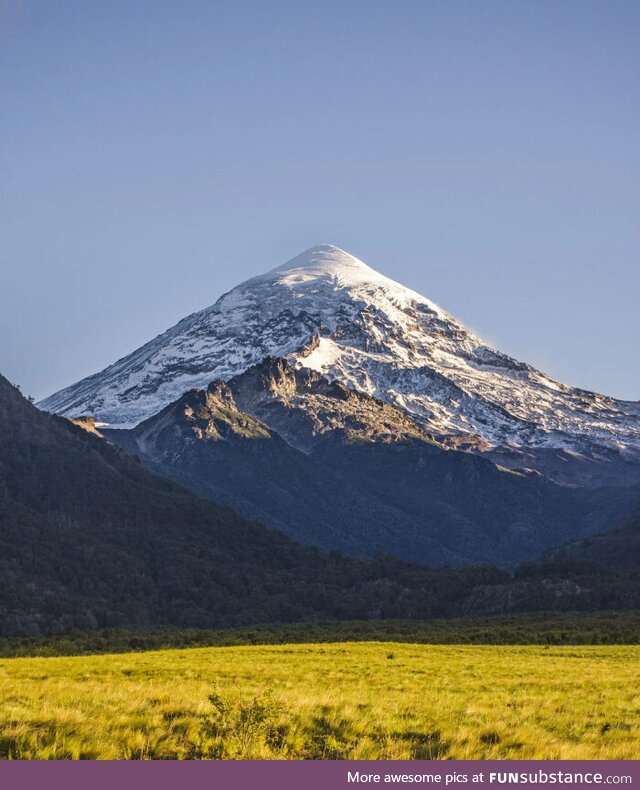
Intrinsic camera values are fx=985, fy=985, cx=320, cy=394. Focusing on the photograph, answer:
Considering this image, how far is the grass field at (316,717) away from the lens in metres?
21.8

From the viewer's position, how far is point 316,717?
24828mm

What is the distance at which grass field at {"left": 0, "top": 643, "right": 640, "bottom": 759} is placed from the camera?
21.8m

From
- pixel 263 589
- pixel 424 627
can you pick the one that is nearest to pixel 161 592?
pixel 263 589

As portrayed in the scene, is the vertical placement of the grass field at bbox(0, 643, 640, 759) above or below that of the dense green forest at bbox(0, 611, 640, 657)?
above

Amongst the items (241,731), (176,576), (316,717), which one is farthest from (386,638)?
(176,576)

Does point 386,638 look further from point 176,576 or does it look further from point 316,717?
point 176,576

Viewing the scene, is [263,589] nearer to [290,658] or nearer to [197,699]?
[290,658]

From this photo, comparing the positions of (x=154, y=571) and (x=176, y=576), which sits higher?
(x=154, y=571)

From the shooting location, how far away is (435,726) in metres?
24.4

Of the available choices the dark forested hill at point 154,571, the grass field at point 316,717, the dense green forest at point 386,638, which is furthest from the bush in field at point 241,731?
the dark forested hill at point 154,571

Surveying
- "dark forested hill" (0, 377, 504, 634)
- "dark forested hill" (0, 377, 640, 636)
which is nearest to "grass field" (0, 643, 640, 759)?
"dark forested hill" (0, 377, 640, 636)
